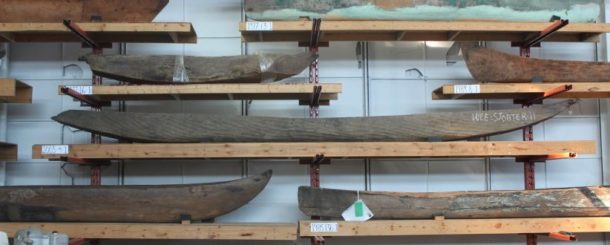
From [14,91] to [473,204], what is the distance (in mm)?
2964

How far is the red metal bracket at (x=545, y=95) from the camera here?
3.57 metres

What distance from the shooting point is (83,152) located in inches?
136

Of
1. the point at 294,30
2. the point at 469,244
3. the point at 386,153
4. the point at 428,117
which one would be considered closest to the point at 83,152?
the point at 294,30

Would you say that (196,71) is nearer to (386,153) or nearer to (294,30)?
(294,30)

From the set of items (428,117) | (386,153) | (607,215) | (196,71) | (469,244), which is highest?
(196,71)

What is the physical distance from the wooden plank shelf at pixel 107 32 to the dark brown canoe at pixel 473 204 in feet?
4.39

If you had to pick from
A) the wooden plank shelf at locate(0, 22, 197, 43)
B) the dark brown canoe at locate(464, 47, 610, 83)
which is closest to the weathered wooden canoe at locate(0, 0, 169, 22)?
the wooden plank shelf at locate(0, 22, 197, 43)

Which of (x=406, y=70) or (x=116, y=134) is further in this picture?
(x=406, y=70)

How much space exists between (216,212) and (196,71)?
0.93m

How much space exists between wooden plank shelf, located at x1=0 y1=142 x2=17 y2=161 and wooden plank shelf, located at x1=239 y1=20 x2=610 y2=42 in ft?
5.94

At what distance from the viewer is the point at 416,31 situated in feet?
12.6

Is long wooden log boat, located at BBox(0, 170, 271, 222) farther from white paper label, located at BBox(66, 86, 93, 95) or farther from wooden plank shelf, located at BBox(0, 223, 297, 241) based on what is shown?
white paper label, located at BBox(66, 86, 93, 95)

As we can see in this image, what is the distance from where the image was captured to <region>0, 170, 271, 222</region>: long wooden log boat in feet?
11.5

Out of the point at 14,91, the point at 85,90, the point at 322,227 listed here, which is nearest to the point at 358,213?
the point at 322,227
